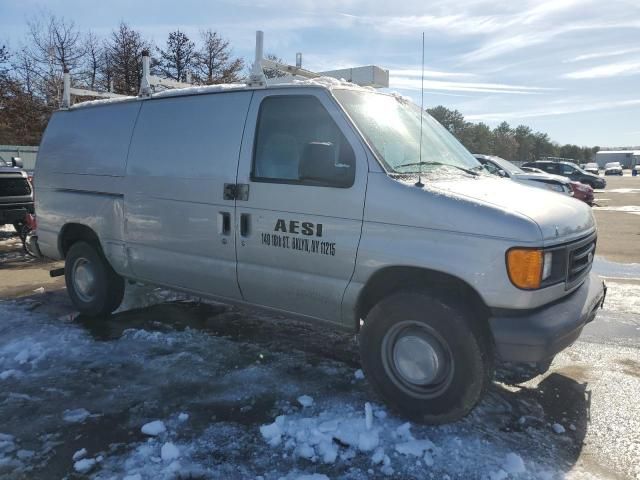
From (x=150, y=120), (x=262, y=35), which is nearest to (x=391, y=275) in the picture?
(x=262, y=35)

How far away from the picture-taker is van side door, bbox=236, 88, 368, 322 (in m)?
3.52

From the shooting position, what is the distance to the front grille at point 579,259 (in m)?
3.31

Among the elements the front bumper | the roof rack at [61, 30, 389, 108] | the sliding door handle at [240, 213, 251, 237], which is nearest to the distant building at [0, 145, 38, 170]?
the roof rack at [61, 30, 389, 108]

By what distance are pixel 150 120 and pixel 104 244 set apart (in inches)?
53.9

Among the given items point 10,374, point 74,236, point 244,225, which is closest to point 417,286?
point 244,225

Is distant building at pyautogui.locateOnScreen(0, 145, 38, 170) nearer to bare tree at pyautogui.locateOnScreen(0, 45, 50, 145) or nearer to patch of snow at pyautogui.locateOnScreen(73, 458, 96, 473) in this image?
bare tree at pyautogui.locateOnScreen(0, 45, 50, 145)

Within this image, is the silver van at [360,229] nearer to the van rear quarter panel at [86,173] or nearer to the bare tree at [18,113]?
the van rear quarter panel at [86,173]

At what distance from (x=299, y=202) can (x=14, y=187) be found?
881cm

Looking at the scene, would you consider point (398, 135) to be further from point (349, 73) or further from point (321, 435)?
point (321, 435)

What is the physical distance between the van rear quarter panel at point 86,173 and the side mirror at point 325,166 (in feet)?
7.54

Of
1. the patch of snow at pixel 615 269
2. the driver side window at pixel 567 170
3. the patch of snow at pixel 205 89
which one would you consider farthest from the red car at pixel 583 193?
the patch of snow at pixel 205 89

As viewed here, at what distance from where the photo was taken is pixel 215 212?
4.21 meters

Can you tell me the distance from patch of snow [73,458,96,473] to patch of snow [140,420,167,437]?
0.36m

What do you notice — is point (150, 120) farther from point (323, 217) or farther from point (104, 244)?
point (323, 217)
